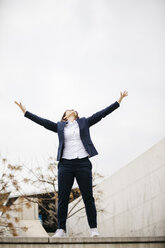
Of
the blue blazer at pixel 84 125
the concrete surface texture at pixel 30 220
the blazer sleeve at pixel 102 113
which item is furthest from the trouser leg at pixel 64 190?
the concrete surface texture at pixel 30 220

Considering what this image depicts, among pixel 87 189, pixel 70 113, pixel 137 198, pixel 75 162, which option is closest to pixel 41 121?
pixel 70 113

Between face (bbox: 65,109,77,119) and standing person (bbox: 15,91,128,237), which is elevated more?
face (bbox: 65,109,77,119)

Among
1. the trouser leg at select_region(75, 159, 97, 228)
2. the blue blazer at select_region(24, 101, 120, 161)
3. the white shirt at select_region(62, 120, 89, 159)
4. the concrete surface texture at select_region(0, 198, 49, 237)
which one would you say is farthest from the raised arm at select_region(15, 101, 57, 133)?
the concrete surface texture at select_region(0, 198, 49, 237)

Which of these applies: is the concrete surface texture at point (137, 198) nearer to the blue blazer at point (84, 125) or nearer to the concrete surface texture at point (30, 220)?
the blue blazer at point (84, 125)

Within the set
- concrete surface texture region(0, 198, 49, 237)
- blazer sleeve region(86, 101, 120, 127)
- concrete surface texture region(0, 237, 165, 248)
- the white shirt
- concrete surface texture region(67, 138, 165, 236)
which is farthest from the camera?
concrete surface texture region(0, 198, 49, 237)

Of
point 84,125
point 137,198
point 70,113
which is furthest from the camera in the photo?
point 137,198

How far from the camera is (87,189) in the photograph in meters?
4.40

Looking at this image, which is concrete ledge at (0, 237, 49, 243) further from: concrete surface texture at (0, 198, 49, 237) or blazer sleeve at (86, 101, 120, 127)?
concrete surface texture at (0, 198, 49, 237)

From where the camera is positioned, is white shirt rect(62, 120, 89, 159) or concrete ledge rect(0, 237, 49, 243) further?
white shirt rect(62, 120, 89, 159)

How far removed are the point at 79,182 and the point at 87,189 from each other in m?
0.15

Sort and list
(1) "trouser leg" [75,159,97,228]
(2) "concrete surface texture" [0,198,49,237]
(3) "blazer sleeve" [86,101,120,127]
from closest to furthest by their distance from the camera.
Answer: (1) "trouser leg" [75,159,97,228] → (3) "blazer sleeve" [86,101,120,127] → (2) "concrete surface texture" [0,198,49,237]

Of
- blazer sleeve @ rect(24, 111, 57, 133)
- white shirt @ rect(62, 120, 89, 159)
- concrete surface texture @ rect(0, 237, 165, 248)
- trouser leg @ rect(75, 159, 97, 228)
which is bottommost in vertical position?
concrete surface texture @ rect(0, 237, 165, 248)

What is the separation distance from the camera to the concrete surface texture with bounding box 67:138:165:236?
7.14 m

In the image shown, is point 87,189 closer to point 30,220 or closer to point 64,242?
point 64,242
